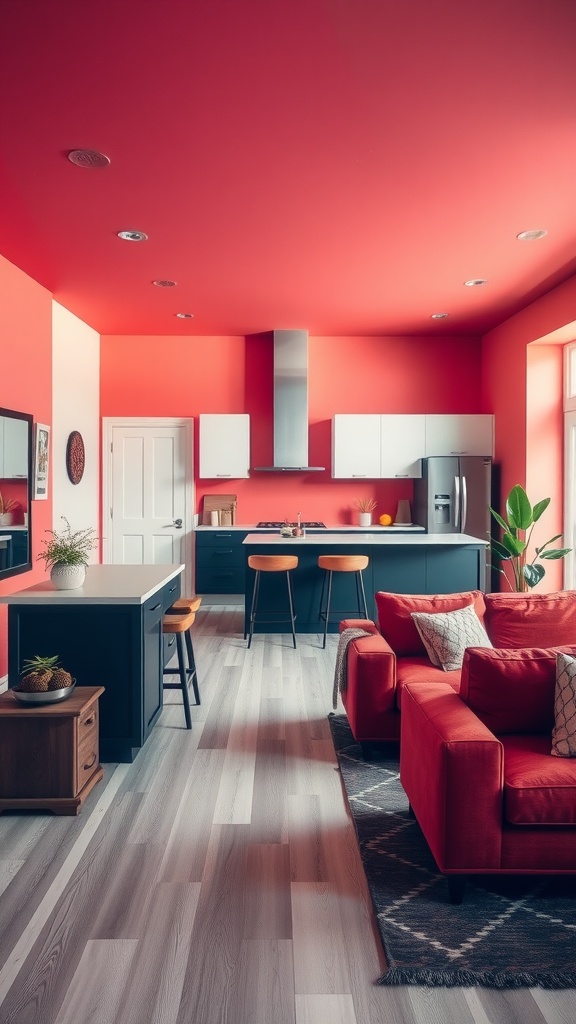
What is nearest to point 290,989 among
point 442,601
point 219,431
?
point 442,601

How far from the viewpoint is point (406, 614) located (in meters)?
3.74

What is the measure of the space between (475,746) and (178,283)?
15.7 feet

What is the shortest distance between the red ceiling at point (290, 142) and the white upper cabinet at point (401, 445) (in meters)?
1.87

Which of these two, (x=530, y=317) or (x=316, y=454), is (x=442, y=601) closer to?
(x=530, y=317)

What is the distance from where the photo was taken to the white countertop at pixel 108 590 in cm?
332

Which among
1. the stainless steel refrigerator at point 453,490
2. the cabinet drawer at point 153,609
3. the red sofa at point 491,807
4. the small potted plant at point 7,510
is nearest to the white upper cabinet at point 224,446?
the stainless steel refrigerator at point 453,490

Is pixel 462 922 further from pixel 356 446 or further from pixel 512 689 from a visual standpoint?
pixel 356 446

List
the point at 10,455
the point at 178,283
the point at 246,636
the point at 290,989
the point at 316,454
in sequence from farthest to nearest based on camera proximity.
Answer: the point at 316,454 < the point at 246,636 < the point at 178,283 < the point at 10,455 < the point at 290,989

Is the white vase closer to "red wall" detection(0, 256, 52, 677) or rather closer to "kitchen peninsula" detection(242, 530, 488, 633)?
"red wall" detection(0, 256, 52, 677)

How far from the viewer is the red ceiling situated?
8.40ft

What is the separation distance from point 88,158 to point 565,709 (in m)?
3.48

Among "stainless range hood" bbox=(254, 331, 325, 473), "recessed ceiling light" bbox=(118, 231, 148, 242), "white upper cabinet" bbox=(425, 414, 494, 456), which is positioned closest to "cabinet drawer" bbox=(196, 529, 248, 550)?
"stainless range hood" bbox=(254, 331, 325, 473)

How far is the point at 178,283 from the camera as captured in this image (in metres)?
5.82

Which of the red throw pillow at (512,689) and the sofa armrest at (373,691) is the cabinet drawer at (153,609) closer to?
the sofa armrest at (373,691)
